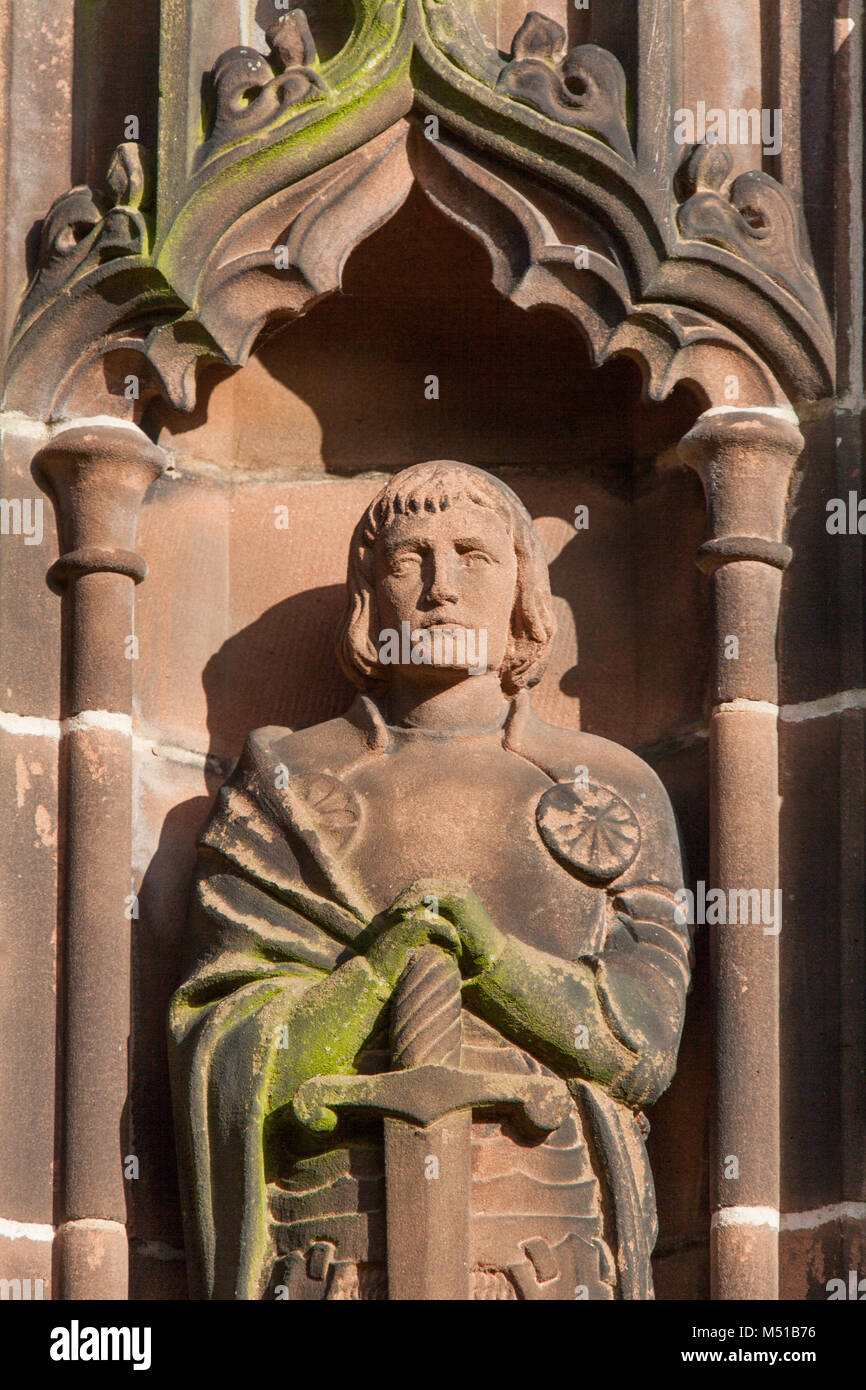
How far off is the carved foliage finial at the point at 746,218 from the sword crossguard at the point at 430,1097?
2.18 m

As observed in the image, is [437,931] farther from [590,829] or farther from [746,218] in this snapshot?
[746,218]

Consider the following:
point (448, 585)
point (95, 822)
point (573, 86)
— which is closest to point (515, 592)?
point (448, 585)

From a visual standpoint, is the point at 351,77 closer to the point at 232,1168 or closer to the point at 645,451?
the point at 645,451

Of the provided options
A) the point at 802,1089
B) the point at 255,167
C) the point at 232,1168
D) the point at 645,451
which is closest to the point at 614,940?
the point at 802,1089

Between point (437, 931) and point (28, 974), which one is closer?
point (437, 931)

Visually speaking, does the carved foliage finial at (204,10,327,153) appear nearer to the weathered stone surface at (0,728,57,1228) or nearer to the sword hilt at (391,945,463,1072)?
the weathered stone surface at (0,728,57,1228)

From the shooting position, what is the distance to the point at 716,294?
801cm

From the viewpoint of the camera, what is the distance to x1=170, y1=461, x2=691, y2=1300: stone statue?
704 centimetres

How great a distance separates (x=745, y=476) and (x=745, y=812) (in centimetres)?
85

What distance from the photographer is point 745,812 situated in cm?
768

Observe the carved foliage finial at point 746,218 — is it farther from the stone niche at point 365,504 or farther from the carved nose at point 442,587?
the carved nose at point 442,587

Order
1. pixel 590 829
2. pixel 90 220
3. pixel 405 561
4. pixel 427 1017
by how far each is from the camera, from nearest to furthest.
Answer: pixel 427 1017 < pixel 590 829 < pixel 405 561 < pixel 90 220

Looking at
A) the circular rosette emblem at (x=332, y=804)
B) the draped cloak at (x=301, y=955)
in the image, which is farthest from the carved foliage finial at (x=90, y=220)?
the circular rosette emblem at (x=332, y=804)

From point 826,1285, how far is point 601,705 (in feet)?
5.68
